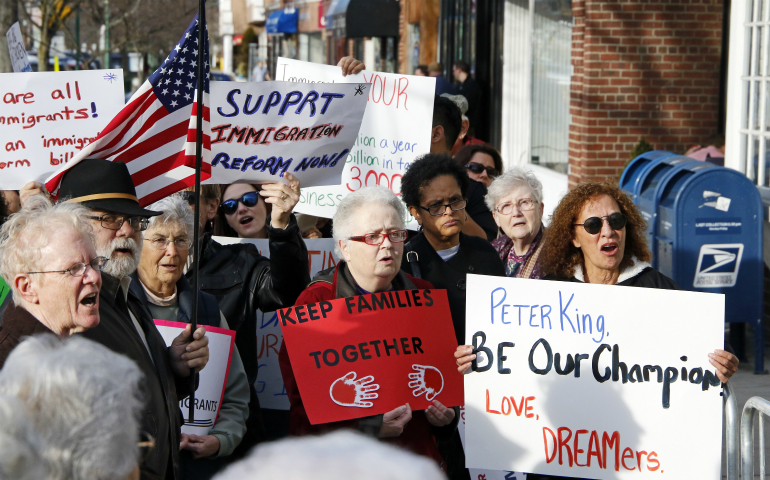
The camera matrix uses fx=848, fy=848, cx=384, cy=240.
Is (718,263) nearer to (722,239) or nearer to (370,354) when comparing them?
(722,239)

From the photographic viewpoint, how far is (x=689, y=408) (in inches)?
116

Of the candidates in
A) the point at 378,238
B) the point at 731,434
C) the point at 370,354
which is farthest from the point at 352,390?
the point at 731,434

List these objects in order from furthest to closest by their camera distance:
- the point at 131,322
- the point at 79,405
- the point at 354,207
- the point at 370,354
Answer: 1. the point at 354,207
2. the point at 370,354
3. the point at 131,322
4. the point at 79,405

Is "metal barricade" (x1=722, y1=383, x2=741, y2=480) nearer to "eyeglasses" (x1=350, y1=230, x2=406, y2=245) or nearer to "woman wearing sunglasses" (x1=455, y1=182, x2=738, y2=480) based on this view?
"woman wearing sunglasses" (x1=455, y1=182, x2=738, y2=480)

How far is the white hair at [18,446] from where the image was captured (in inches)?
51.3

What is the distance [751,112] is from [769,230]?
107 centimetres

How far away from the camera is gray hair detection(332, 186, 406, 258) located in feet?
10.7

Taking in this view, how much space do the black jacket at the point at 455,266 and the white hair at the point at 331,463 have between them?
2308 millimetres

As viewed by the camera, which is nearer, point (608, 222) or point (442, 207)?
point (608, 222)

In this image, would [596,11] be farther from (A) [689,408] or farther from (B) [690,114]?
(A) [689,408]

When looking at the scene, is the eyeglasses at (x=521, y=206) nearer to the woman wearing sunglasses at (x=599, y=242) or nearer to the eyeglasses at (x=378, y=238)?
the woman wearing sunglasses at (x=599, y=242)

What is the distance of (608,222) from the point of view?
3.42m

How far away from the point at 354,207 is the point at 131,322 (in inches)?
39.2

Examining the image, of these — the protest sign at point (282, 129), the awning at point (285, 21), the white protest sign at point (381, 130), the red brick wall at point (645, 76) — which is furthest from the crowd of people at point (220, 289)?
the awning at point (285, 21)
